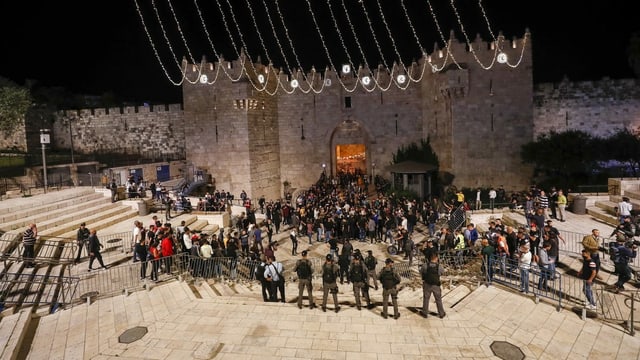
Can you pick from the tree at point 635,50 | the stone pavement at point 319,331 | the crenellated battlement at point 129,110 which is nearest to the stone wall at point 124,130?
the crenellated battlement at point 129,110

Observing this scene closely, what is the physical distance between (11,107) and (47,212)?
1565 cm

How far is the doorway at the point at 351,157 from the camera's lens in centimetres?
3181

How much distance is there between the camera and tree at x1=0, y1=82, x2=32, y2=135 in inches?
1025

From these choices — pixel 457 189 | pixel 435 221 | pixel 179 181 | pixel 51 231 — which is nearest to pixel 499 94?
pixel 457 189

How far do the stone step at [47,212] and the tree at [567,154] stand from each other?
70.3ft

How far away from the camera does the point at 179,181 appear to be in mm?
26125

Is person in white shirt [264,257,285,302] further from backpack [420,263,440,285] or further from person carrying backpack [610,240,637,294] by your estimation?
person carrying backpack [610,240,637,294]

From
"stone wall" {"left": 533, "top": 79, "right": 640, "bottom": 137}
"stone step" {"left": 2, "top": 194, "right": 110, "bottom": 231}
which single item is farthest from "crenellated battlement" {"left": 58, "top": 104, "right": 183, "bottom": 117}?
"stone wall" {"left": 533, "top": 79, "right": 640, "bottom": 137}

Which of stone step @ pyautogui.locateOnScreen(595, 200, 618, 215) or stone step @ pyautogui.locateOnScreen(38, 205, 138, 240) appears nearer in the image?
stone step @ pyautogui.locateOnScreen(38, 205, 138, 240)

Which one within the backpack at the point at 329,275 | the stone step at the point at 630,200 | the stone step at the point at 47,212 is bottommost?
the backpack at the point at 329,275

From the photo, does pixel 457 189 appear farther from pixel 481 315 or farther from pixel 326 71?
pixel 481 315

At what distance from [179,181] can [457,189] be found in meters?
17.3

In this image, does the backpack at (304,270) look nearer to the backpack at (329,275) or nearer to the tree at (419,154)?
the backpack at (329,275)

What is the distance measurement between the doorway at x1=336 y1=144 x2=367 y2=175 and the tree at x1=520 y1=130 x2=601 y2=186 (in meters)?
13.3
